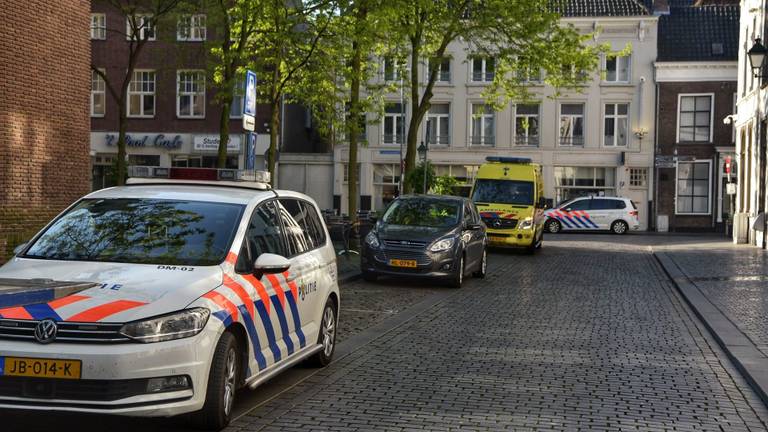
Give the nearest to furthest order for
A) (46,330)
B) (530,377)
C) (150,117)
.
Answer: (46,330), (530,377), (150,117)

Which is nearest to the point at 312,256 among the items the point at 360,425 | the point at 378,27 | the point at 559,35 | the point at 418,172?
the point at 360,425

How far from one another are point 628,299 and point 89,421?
10.7 m

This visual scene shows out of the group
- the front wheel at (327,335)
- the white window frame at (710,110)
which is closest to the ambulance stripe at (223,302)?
the front wheel at (327,335)

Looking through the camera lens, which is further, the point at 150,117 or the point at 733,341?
the point at 150,117

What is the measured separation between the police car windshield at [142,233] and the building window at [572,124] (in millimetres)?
42638

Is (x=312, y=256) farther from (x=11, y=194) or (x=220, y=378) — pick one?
(x=11, y=194)

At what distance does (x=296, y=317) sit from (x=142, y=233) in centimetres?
148

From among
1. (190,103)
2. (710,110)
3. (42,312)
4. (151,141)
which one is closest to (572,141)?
(710,110)

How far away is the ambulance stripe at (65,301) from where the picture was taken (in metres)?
5.37

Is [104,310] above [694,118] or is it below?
below

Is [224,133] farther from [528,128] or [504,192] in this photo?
[528,128]

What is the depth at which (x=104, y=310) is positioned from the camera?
535 centimetres

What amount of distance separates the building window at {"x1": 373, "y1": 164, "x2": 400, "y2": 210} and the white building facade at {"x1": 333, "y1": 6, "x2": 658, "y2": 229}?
0.05 metres

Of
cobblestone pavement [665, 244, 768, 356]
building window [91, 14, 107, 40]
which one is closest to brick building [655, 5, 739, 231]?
cobblestone pavement [665, 244, 768, 356]
